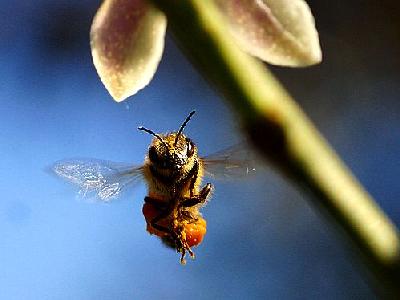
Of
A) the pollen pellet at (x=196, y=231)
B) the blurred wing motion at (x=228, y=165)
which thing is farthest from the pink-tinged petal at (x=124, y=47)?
the blurred wing motion at (x=228, y=165)

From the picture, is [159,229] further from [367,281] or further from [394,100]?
[394,100]

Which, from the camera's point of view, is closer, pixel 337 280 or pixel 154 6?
pixel 154 6

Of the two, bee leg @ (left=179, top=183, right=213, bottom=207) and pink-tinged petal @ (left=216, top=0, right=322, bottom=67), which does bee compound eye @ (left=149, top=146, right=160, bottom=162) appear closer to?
bee leg @ (left=179, top=183, right=213, bottom=207)

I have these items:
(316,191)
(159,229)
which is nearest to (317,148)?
(316,191)

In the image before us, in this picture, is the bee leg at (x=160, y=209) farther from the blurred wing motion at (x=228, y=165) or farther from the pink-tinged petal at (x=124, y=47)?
the pink-tinged petal at (x=124, y=47)

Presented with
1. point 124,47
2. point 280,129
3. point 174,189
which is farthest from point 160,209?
point 280,129

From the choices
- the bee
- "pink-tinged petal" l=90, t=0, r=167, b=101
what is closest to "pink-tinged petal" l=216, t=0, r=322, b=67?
"pink-tinged petal" l=90, t=0, r=167, b=101

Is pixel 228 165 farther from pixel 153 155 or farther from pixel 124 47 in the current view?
pixel 124 47

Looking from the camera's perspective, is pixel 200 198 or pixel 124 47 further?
pixel 200 198
